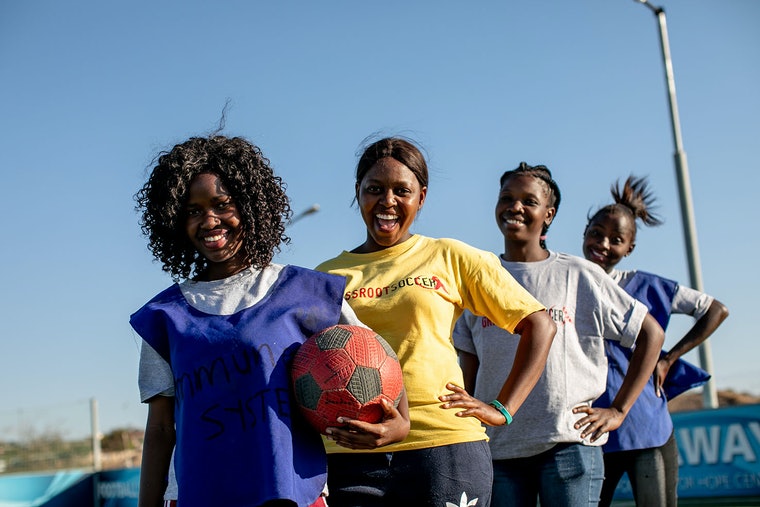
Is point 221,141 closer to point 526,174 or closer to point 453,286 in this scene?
point 453,286

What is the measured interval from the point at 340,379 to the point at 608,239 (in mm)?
3814

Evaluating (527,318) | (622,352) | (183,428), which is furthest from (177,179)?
(622,352)

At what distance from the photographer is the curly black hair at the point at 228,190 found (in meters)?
3.51

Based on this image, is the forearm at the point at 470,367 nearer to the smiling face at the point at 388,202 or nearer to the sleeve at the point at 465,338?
the sleeve at the point at 465,338

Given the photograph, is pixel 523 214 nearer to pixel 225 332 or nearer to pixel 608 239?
pixel 608 239

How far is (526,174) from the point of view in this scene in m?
5.07

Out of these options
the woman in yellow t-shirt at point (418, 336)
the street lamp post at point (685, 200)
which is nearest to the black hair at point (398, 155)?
the woman in yellow t-shirt at point (418, 336)

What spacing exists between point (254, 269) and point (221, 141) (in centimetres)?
57

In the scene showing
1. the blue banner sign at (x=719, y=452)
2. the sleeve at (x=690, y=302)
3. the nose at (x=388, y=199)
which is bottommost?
the blue banner sign at (x=719, y=452)

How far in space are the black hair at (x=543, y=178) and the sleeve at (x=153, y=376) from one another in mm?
2525

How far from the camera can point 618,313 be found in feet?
16.3

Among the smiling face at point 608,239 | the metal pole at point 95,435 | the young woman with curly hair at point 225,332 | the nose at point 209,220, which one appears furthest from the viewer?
the metal pole at point 95,435

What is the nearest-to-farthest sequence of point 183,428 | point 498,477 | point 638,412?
point 183,428
point 498,477
point 638,412

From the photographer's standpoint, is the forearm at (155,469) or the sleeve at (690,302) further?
the sleeve at (690,302)
